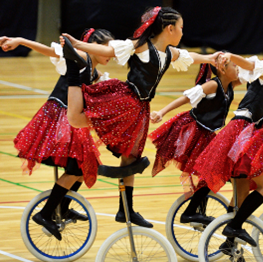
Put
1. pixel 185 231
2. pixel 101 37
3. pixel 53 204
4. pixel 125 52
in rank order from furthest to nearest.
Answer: pixel 185 231
pixel 101 37
pixel 53 204
pixel 125 52

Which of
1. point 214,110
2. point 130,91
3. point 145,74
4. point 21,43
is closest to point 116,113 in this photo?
point 130,91

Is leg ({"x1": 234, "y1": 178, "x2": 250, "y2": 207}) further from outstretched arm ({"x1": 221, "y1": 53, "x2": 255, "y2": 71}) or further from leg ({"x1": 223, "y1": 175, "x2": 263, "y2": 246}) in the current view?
outstretched arm ({"x1": 221, "y1": 53, "x2": 255, "y2": 71})

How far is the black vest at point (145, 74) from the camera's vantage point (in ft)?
9.11

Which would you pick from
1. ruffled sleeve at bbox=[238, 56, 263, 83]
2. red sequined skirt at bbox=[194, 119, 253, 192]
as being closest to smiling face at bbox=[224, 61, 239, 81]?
ruffled sleeve at bbox=[238, 56, 263, 83]

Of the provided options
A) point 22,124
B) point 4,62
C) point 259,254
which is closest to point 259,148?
point 259,254

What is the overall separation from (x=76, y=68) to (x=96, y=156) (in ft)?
2.53

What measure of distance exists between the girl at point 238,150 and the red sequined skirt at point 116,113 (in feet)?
1.56

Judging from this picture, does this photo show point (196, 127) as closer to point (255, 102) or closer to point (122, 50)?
point (255, 102)

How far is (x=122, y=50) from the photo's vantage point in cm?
272

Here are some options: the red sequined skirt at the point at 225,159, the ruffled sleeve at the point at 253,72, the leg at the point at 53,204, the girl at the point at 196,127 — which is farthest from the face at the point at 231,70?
the leg at the point at 53,204

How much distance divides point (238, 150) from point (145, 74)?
0.66 m

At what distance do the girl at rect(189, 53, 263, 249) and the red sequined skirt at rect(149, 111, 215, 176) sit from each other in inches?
10.1

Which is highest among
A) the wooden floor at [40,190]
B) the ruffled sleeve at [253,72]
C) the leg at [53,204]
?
the ruffled sleeve at [253,72]

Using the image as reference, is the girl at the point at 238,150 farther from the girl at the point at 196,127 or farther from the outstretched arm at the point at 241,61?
the girl at the point at 196,127
